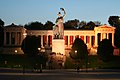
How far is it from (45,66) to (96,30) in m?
66.0

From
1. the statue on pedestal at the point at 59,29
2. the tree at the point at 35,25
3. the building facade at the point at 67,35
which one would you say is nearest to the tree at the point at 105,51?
the statue on pedestal at the point at 59,29

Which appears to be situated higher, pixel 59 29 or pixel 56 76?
pixel 59 29

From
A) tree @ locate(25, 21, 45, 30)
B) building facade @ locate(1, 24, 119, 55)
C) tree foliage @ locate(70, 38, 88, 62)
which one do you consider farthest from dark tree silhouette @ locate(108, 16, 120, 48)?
tree foliage @ locate(70, 38, 88, 62)

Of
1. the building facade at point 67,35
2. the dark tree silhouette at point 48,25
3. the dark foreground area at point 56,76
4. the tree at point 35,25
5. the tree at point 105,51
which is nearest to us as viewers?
the dark foreground area at point 56,76

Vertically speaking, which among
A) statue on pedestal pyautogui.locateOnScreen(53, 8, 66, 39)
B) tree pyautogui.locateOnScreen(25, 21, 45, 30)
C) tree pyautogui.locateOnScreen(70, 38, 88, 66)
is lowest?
tree pyautogui.locateOnScreen(70, 38, 88, 66)

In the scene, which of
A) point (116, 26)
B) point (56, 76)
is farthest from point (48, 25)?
point (56, 76)

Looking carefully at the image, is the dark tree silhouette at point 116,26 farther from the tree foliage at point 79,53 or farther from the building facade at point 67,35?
the tree foliage at point 79,53

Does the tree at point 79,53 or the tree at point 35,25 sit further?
the tree at point 35,25

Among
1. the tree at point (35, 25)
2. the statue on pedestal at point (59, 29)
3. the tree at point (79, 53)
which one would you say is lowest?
the tree at point (79, 53)

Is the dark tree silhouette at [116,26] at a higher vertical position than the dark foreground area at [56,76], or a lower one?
higher

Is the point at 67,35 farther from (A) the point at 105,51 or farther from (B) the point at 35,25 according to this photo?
(A) the point at 105,51

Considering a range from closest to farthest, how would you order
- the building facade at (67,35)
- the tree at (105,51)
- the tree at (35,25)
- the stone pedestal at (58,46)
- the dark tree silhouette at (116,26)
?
the stone pedestal at (58,46)
the tree at (105,51)
the dark tree silhouette at (116,26)
the building facade at (67,35)
the tree at (35,25)

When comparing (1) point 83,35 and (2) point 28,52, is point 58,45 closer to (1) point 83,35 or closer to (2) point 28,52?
(2) point 28,52

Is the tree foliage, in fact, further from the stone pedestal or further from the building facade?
the building facade
